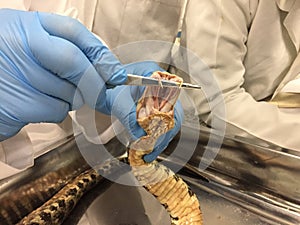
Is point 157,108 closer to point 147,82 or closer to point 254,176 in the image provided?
point 147,82

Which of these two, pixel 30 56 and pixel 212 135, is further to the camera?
pixel 212 135

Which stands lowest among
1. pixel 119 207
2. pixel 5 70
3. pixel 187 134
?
pixel 119 207

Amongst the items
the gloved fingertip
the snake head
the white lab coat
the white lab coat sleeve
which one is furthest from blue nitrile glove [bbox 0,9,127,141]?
the white lab coat sleeve

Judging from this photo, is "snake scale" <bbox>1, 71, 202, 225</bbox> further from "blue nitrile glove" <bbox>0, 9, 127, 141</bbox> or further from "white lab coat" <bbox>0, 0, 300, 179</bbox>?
"white lab coat" <bbox>0, 0, 300, 179</bbox>

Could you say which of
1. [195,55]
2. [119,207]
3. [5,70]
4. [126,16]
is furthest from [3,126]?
[195,55]

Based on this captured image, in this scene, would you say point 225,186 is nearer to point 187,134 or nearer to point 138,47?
point 187,134

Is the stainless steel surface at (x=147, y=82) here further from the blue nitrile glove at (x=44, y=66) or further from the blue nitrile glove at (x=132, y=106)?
the blue nitrile glove at (x=132, y=106)

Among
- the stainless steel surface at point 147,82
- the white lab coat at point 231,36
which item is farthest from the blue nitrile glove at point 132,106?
the white lab coat at point 231,36
